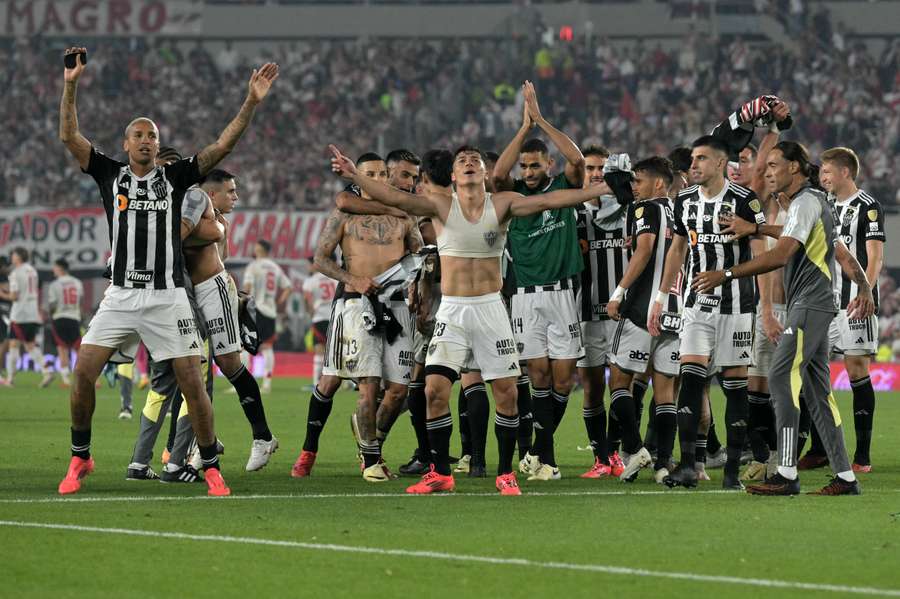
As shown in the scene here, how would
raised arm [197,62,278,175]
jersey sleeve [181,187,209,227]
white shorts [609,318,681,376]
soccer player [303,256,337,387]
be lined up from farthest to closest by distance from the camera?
1. soccer player [303,256,337,387]
2. white shorts [609,318,681,376]
3. jersey sleeve [181,187,209,227]
4. raised arm [197,62,278,175]

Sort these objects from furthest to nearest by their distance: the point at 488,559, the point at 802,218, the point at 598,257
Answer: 1. the point at 598,257
2. the point at 802,218
3. the point at 488,559

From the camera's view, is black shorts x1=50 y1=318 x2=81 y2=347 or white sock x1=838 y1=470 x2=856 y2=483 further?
black shorts x1=50 y1=318 x2=81 y2=347

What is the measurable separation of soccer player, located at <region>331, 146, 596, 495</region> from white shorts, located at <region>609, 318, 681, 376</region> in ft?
4.48

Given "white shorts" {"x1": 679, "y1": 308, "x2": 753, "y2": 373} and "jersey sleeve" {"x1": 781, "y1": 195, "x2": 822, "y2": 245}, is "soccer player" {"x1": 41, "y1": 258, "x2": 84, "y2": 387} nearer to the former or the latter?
"white shorts" {"x1": 679, "y1": 308, "x2": 753, "y2": 373}

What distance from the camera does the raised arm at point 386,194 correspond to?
9.73 m

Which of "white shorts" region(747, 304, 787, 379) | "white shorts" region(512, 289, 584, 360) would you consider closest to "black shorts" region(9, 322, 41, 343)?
"white shorts" region(512, 289, 584, 360)

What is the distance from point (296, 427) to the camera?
1673 cm

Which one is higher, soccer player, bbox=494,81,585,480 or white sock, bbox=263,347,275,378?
soccer player, bbox=494,81,585,480

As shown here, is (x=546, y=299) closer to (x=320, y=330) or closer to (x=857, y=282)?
(x=857, y=282)

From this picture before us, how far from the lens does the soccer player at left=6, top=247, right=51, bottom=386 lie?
25.7 meters

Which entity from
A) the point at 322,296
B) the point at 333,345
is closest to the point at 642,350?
the point at 333,345

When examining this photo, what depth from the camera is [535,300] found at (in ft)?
36.8

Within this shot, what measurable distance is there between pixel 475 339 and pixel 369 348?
1496 mm

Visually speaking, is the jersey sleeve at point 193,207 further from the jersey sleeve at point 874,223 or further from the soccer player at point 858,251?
the jersey sleeve at point 874,223
